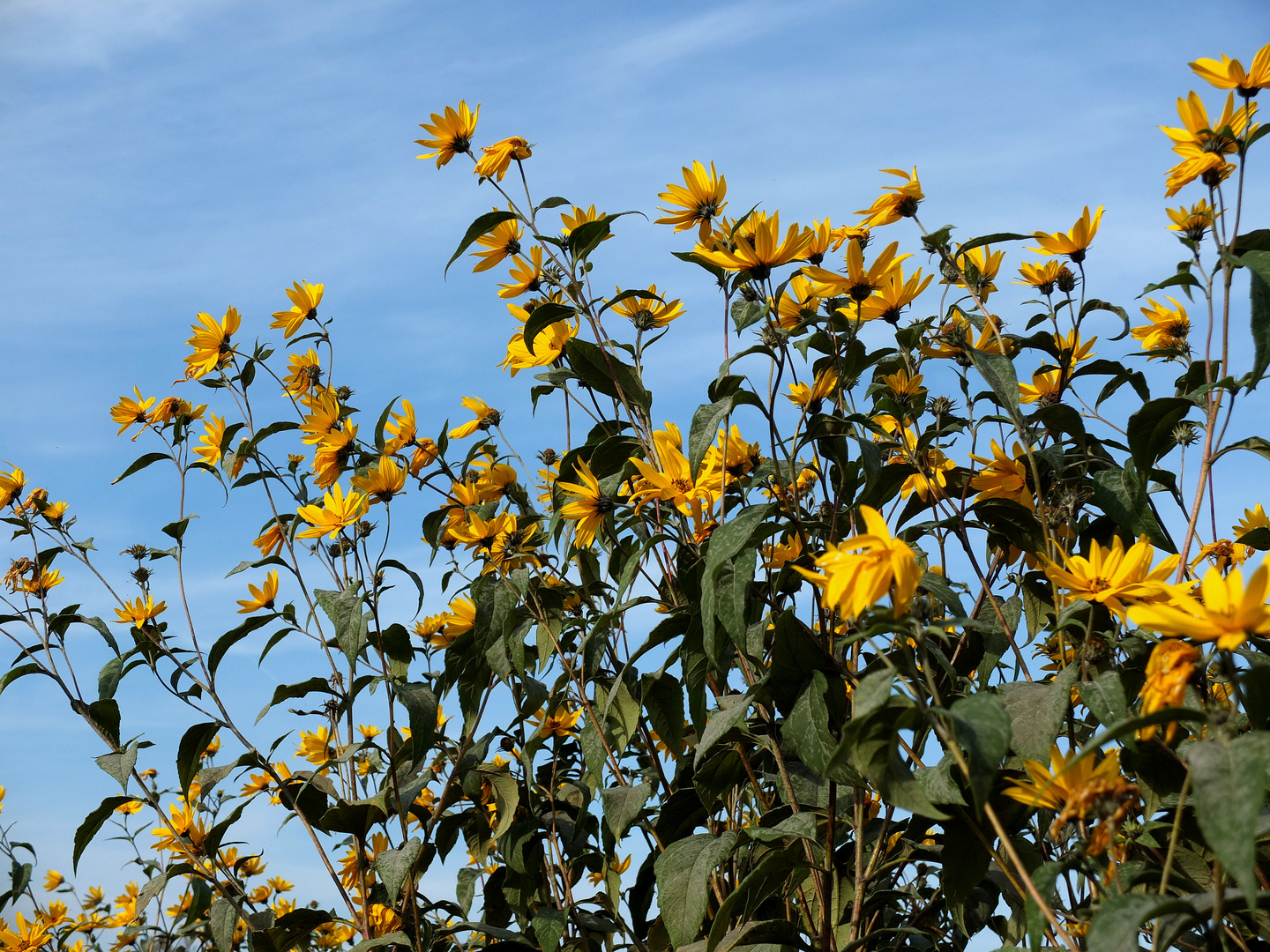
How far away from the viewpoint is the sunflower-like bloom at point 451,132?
7.66 feet

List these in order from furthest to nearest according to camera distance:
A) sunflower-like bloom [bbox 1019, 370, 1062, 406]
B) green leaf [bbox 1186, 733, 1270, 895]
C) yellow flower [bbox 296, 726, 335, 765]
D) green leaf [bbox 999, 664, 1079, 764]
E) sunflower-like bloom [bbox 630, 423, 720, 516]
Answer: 1. yellow flower [bbox 296, 726, 335, 765]
2. sunflower-like bloom [bbox 1019, 370, 1062, 406]
3. sunflower-like bloom [bbox 630, 423, 720, 516]
4. green leaf [bbox 999, 664, 1079, 764]
5. green leaf [bbox 1186, 733, 1270, 895]

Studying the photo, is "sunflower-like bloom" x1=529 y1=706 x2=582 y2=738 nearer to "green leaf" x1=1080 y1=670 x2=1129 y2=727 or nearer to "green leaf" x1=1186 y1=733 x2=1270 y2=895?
"green leaf" x1=1080 y1=670 x2=1129 y2=727

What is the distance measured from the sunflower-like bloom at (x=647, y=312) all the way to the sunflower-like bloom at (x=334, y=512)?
78 centimetres

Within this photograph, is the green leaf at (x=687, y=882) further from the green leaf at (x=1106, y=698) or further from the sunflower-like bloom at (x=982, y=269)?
the sunflower-like bloom at (x=982, y=269)

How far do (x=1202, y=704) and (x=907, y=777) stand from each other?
47cm

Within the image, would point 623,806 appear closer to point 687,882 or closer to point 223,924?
point 687,882

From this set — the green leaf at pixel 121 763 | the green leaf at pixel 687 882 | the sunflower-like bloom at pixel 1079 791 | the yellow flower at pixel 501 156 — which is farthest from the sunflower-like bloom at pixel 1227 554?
the green leaf at pixel 121 763

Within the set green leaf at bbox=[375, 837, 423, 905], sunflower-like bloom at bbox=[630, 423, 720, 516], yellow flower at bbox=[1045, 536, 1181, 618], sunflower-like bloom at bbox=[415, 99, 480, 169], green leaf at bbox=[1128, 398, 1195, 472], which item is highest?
sunflower-like bloom at bbox=[415, 99, 480, 169]

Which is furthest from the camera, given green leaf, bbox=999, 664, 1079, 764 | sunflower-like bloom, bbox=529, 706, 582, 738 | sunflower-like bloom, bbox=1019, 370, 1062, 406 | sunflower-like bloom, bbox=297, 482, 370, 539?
sunflower-like bloom, bbox=529, 706, 582, 738

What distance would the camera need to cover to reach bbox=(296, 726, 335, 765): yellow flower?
3.38 m

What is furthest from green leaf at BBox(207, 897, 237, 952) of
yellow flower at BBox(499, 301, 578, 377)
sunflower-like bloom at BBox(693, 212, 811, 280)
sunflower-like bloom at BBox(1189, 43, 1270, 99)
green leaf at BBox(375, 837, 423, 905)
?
sunflower-like bloom at BBox(1189, 43, 1270, 99)

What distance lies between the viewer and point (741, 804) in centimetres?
252

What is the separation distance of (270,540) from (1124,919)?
2431 mm

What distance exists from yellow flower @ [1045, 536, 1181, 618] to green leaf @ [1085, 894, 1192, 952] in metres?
0.50
